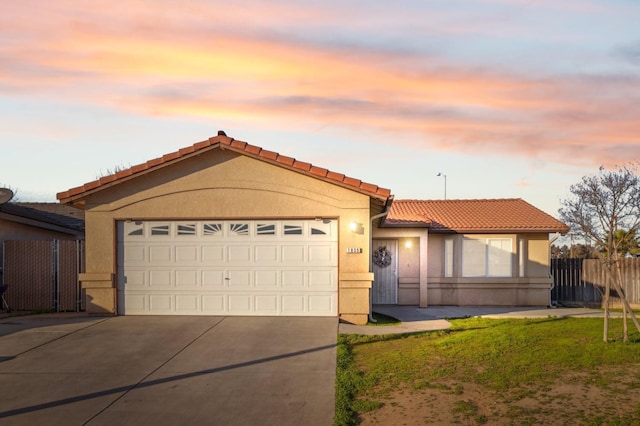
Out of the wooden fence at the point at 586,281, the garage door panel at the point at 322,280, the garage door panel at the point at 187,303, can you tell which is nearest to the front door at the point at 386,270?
the garage door panel at the point at 322,280

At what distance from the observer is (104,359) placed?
415 inches

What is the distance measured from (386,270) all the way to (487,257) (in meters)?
3.17

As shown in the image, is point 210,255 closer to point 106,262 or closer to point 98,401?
point 106,262

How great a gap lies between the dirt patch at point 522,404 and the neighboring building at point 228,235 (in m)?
6.03

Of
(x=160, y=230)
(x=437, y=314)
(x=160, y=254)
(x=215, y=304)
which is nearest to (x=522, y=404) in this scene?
(x=215, y=304)

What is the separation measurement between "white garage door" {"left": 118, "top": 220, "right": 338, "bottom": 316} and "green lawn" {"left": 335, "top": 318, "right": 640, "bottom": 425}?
103 inches

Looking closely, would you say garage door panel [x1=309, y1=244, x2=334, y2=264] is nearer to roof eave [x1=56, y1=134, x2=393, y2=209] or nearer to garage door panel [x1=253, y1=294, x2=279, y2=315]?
garage door panel [x1=253, y1=294, x2=279, y2=315]

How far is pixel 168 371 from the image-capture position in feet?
32.0

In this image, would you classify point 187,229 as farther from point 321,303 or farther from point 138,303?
point 321,303

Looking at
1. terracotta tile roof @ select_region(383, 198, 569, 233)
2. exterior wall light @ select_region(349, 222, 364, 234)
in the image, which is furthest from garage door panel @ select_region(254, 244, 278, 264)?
terracotta tile roof @ select_region(383, 198, 569, 233)

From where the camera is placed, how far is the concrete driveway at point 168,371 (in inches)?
305

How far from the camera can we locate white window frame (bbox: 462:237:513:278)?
18875 mm

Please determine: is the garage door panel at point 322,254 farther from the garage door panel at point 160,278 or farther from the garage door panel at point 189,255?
the garage door panel at point 160,278

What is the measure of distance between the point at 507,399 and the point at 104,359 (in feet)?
22.0
